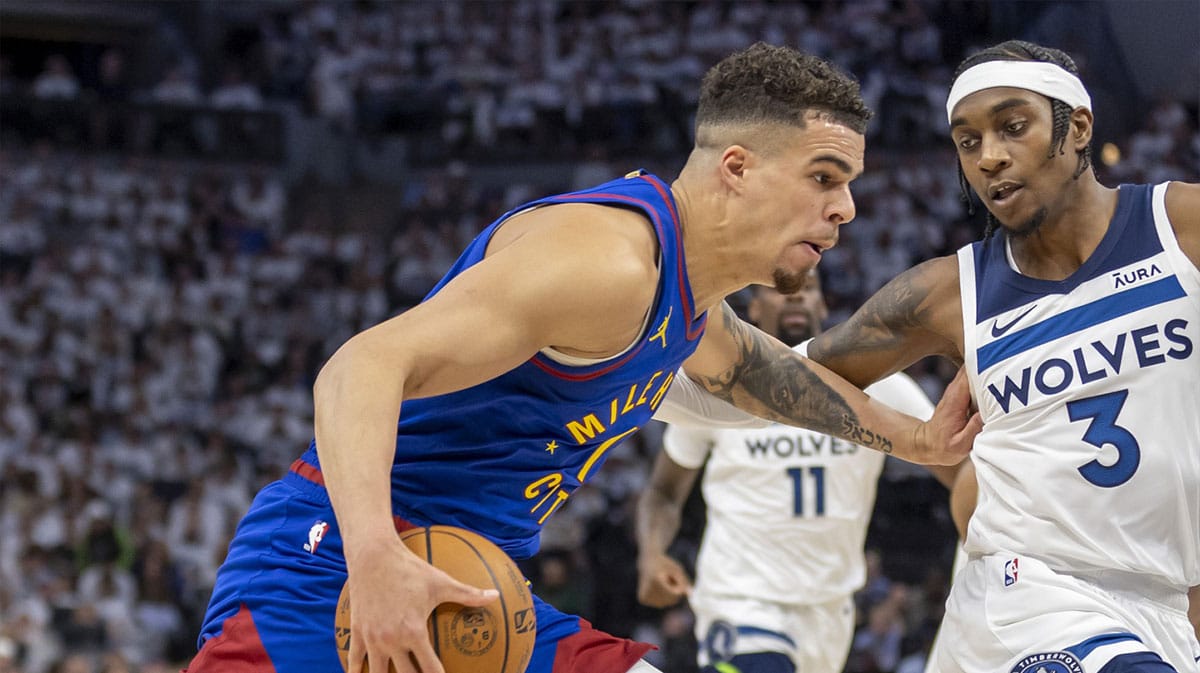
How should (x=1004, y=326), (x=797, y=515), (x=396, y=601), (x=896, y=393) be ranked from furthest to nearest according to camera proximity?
(x=797, y=515), (x=896, y=393), (x=1004, y=326), (x=396, y=601)

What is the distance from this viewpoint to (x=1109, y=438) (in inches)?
128

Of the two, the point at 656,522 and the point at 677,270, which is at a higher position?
the point at 677,270

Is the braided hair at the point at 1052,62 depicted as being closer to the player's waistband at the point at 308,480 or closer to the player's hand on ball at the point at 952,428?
the player's hand on ball at the point at 952,428

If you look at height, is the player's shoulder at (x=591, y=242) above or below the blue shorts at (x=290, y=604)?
above

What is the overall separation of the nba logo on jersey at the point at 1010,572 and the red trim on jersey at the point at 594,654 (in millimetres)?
892

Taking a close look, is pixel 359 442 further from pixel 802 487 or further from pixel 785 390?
pixel 802 487

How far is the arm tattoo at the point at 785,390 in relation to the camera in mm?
3861

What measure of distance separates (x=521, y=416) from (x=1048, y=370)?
4.28 ft

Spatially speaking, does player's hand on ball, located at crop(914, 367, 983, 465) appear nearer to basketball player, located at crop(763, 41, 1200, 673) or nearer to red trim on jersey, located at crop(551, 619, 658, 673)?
basketball player, located at crop(763, 41, 1200, 673)

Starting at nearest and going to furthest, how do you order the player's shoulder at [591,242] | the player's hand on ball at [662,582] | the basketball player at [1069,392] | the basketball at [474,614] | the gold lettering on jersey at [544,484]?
the basketball at [474,614] < the player's shoulder at [591,242] < the gold lettering on jersey at [544,484] < the basketball player at [1069,392] < the player's hand on ball at [662,582]

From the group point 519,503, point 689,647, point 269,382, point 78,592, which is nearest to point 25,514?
point 78,592

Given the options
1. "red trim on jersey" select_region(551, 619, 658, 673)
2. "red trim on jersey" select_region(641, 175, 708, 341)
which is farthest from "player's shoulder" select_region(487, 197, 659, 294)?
"red trim on jersey" select_region(551, 619, 658, 673)

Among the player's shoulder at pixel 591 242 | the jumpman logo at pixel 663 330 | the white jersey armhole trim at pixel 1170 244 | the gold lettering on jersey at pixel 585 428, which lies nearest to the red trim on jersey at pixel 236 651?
the gold lettering on jersey at pixel 585 428

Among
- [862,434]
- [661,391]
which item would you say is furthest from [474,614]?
[862,434]
